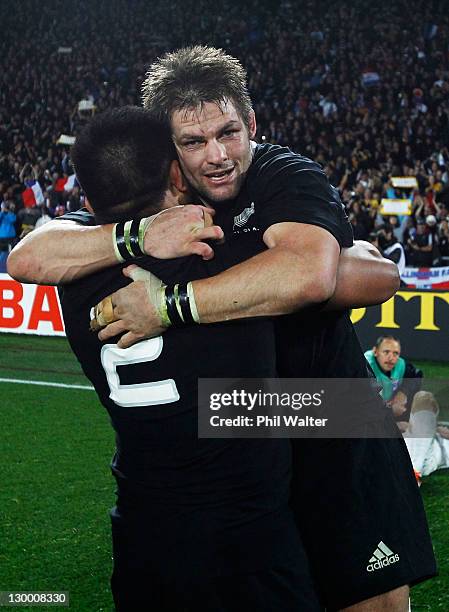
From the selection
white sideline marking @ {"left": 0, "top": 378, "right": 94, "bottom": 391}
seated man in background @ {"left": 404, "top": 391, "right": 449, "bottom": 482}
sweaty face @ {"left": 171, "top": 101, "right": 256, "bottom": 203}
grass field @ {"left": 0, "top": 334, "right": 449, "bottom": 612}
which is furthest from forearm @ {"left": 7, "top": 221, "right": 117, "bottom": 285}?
white sideline marking @ {"left": 0, "top": 378, "right": 94, "bottom": 391}

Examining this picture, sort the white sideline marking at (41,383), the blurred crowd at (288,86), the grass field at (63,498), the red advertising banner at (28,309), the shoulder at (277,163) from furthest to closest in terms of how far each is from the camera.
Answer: the blurred crowd at (288,86), the red advertising banner at (28,309), the white sideline marking at (41,383), the grass field at (63,498), the shoulder at (277,163)

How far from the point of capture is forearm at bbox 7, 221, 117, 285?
8.07 feet

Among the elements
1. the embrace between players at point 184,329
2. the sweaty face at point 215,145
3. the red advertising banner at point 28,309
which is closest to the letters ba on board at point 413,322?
the red advertising banner at point 28,309

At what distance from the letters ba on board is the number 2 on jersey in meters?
8.29

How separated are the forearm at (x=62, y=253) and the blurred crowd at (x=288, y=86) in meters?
13.4

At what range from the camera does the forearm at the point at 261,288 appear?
232 centimetres

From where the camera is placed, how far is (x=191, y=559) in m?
2.36

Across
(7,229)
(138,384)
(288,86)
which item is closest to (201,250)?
(138,384)

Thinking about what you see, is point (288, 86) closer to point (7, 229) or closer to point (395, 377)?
point (7, 229)

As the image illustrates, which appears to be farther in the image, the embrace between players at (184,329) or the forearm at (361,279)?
the forearm at (361,279)

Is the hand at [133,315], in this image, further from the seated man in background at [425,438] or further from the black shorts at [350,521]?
the seated man in background at [425,438]

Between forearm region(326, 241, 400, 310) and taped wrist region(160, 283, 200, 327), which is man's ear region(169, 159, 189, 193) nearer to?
taped wrist region(160, 283, 200, 327)

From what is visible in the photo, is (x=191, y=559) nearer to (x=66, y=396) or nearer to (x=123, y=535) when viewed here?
(x=123, y=535)

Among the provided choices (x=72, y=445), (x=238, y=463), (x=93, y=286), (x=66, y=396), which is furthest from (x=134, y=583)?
(x=66, y=396)
